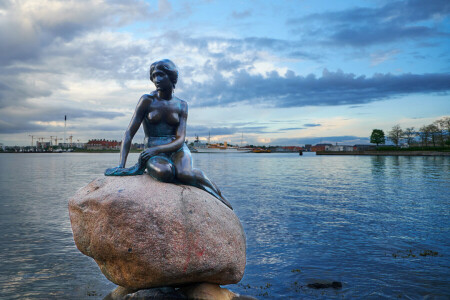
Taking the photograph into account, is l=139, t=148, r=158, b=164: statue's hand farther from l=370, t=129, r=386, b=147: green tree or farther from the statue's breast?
l=370, t=129, r=386, b=147: green tree

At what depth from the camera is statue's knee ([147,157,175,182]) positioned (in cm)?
640

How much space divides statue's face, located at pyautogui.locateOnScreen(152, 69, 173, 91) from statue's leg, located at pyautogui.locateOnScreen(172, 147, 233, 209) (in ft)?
4.24

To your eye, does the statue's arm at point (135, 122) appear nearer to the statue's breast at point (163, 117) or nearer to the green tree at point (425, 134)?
the statue's breast at point (163, 117)

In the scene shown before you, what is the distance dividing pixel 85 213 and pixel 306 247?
24.7 feet

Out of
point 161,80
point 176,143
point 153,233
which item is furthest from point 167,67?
point 153,233

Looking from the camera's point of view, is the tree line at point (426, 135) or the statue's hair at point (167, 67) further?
the tree line at point (426, 135)

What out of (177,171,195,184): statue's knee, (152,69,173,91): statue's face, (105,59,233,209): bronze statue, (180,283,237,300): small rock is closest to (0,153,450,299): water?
(180,283,237,300): small rock

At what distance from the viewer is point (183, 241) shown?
587 centimetres

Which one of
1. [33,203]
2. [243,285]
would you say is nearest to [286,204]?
[243,285]

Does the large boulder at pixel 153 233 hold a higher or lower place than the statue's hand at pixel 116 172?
lower

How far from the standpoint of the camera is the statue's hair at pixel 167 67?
702 centimetres

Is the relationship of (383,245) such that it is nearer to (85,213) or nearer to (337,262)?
(337,262)

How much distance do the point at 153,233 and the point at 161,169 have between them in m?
1.16

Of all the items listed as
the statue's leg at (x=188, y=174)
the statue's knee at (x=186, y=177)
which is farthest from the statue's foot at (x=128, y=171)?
the statue's knee at (x=186, y=177)
